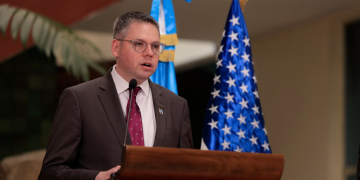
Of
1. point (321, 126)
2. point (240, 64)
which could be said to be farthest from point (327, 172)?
point (240, 64)

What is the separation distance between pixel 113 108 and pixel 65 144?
259 mm

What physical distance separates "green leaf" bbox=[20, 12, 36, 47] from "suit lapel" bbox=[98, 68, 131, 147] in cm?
133

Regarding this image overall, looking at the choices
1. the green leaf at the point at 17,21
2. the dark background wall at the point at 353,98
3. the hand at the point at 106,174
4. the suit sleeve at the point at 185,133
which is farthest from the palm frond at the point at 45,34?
the dark background wall at the point at 353,98

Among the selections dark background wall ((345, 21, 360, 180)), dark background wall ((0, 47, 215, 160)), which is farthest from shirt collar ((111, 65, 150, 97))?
dark background wall ((345, 21, 360, 180))

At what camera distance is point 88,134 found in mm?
1985

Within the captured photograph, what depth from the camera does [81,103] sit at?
202 centimetres

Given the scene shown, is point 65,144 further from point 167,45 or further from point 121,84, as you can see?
point 167,45

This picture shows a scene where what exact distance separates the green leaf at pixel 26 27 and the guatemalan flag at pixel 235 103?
4.57 feet

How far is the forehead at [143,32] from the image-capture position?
6.86 ft

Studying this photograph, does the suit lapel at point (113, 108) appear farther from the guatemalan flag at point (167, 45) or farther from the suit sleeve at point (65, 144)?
the guatemalan flag at point (167, 45)

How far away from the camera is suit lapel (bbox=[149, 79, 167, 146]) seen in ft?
6.84

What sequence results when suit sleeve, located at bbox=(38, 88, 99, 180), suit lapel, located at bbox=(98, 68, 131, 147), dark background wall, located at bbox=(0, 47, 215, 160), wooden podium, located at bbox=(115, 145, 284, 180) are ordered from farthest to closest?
dark background wall, located at bbox=(0, 47, 215, 160) → suit lapel, located at bbox=(98, 68, 131, 147) → suit sleeve, located at bbox=(38, 88, 99, 180) → wooden podium, located at bbox=(115, 145, 284, 180)

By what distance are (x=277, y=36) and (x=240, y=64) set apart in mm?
4483

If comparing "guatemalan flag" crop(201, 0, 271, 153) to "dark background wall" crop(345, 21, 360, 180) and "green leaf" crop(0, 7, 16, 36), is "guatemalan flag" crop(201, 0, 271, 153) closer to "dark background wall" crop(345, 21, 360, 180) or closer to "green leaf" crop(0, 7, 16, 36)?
"green leaf" crop(0, 7, 16, 36)
